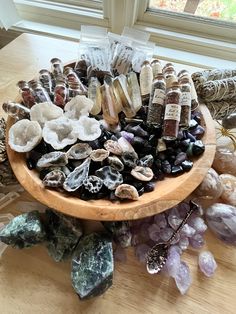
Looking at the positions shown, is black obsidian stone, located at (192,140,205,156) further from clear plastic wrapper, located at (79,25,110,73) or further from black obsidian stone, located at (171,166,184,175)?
clear plastic wrapper, located at (79,25,110,73)

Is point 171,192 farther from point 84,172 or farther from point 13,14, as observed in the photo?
point 13,14

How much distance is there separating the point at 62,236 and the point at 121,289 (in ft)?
0.36

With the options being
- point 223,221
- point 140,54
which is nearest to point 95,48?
point 140,54

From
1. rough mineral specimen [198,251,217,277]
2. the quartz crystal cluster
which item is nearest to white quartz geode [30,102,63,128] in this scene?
the quartz crystal cluster

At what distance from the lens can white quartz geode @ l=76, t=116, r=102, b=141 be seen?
42 cm

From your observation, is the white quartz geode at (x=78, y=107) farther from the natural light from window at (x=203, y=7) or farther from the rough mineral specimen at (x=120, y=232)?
the natural light from window at (x=203, y=7)

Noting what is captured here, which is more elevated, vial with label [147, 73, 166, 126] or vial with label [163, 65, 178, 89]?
vial with label [163, 65, 178, 89]

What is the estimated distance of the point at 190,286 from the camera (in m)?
0.37

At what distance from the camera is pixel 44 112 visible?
0.44 metres

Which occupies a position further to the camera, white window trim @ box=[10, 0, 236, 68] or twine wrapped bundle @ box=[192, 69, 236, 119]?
white window trim @ box=[10, 0, 236, 68]

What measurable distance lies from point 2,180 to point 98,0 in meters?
0.74

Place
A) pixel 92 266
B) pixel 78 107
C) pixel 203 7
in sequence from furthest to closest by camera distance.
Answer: pixel 203 7
pixel 78 107
pixel 92 266

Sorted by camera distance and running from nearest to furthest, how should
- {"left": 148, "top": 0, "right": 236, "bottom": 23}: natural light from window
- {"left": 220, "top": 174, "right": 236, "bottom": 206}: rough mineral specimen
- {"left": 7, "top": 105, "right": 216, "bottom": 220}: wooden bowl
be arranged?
{"left": 7, "top": 105, "right": 216, "bottom": 220}: wooden bowl, {"left": 220, "top": 174, "right": 236, "bottom": 206}: rough mineral specimen, {"left": 148, "top": 0, "right": 236, "bottom": 23}: natural light from window

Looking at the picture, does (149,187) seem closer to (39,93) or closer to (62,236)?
(62,236)
